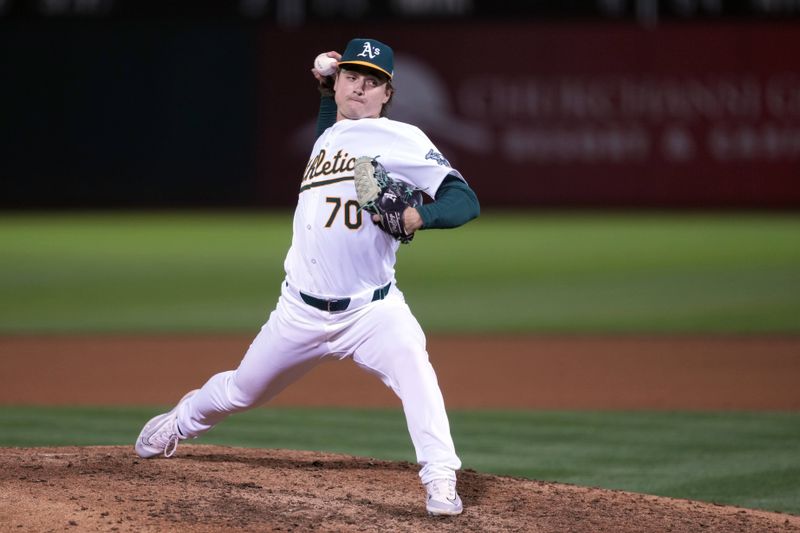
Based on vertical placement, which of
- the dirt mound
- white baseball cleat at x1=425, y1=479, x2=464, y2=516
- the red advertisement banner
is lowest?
the dirt mound

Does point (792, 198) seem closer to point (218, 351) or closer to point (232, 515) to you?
point (218, 351)

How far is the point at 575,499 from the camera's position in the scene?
15.2 ft

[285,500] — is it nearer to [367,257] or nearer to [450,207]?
[367,257]

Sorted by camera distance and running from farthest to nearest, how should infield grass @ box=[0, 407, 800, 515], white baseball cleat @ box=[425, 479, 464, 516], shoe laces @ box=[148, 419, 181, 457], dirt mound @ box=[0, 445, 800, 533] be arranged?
infield grass @ box=[0, 407, 800, 515], shoe laces @ box=[148, 419, 181, 457], white baseball cleat @ box=[425, 479, 464, 516], dirt mound @ box=[0, 445, 800, 533]

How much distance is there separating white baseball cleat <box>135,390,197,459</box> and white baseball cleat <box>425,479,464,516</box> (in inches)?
43.0

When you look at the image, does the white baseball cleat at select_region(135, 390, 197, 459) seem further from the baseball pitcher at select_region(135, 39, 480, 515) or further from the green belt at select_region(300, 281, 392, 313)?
the green belt at select_region(300, 281, 392, 313)

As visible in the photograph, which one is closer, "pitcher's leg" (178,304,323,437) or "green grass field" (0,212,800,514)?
"pitcher's leg" (178,304,323,437)

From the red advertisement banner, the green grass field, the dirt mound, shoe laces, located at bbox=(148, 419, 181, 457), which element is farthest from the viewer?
the red advertisement banner

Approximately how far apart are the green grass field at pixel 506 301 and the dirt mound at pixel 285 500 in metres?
0.68

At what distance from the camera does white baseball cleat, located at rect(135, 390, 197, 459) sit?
15.8 ft

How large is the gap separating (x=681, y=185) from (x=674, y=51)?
2.13 metres

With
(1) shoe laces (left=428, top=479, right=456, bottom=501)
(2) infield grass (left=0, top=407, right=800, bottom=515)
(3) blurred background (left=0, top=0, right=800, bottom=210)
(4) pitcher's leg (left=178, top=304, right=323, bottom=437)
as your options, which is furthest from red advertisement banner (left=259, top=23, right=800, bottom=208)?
(1) shoe laces (left=428, top=479, right=456, bottom=501)

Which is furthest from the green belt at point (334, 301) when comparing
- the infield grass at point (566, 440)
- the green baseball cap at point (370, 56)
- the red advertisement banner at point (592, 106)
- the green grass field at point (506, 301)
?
Result: the red advertisement banner at point (592, 106)

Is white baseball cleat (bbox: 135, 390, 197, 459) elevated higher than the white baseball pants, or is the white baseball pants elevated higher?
the white baseball pants
